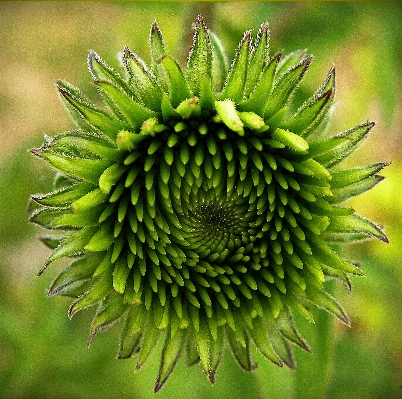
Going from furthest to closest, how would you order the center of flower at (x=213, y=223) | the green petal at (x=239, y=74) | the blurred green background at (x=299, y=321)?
the blurred green background at (x=299, y=321) < the center of flower at (x=213, y=223) < the green petal at (x=239, y=74)

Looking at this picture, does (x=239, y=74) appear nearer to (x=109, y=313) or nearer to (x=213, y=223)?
(x=213, y=223)

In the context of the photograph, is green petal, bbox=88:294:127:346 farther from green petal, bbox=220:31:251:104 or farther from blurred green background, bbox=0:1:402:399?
blurred green background, bbox=0:1:402:399

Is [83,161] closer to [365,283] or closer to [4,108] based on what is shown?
[365,283]

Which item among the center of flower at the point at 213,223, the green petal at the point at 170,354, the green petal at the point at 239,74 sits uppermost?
the green petal at the point at 239,74

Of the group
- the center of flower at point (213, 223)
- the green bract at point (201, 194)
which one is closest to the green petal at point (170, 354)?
the green bract at point (201, 194)

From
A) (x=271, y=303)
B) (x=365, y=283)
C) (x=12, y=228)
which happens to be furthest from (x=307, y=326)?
(x=12, y=228)

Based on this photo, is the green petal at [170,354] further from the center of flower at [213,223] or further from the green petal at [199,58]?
the green petal at [199,58]

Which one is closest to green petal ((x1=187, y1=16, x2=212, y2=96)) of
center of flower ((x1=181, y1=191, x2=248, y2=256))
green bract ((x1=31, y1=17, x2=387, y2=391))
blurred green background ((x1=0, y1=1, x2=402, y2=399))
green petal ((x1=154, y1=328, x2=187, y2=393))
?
green bract ((x1=31, y1=17, x2=387, y2=391))
